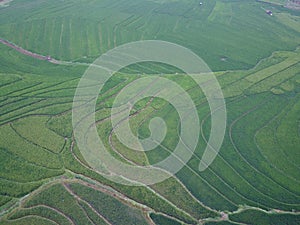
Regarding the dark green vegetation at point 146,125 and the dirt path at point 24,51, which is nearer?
the dark green vegetation at point 146,125

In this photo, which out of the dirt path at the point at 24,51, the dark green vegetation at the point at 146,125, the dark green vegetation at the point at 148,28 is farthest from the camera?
the dark green vegetation at the point at 148,28

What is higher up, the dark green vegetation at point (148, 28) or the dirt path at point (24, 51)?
the dark green vegetation at point (148, 28)

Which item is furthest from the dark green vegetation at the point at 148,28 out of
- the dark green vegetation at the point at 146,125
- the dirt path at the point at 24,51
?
the dirt path at the point at 24,51

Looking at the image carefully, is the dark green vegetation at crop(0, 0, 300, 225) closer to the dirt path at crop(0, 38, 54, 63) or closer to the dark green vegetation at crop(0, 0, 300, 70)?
the dark green vegetation at crop(0, 0, 300, 70)

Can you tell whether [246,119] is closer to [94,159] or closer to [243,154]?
[243,154]

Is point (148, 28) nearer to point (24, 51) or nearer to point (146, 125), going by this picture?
point (24, 51)

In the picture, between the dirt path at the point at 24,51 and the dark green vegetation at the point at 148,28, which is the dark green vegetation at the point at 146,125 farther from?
the dirt path at the point at 24,51

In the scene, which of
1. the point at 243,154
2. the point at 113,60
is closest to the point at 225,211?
the point at 243,154

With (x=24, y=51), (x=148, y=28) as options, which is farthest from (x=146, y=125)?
(x=148, y=28)
